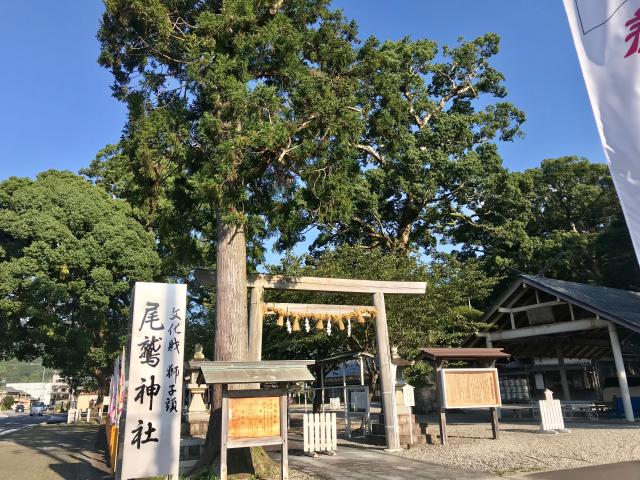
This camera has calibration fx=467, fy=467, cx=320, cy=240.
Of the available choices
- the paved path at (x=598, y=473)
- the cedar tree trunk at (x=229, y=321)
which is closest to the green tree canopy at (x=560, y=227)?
the paved path at (x=598, y=473)

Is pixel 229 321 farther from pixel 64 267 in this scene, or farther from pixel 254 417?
pixel 64 267

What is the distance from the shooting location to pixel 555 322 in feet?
59.8

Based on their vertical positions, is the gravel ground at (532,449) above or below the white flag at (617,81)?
below

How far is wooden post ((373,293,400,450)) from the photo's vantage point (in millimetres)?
11281

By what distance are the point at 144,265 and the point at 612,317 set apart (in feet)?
66.1

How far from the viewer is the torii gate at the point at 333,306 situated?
33.3ft

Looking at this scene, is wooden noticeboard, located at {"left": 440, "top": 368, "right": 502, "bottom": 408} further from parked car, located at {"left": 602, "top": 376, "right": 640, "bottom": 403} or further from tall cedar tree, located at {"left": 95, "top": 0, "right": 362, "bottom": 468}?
parked car, located at {"left": 602, "top": 376, "right": 640, "bottom": 403}

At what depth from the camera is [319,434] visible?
10727 mm

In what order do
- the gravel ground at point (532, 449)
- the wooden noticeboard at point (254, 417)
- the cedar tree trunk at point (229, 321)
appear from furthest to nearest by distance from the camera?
the gravel ground at point (532, 449), the cedar tree trunk at point (229, 321), the wooden noticeboard at point (254, 417)

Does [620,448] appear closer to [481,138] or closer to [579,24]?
[579,24]

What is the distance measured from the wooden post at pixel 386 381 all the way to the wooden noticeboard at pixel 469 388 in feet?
4.65

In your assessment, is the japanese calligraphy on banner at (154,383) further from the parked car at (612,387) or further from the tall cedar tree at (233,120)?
the parked car at (612,387)

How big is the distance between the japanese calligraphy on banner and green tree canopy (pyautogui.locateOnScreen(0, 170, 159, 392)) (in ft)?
51.6

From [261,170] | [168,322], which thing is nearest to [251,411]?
[168,322]
